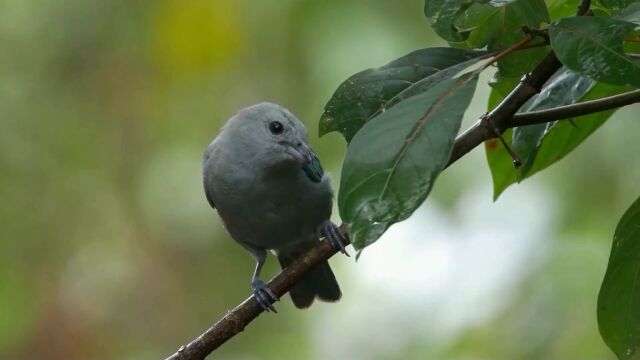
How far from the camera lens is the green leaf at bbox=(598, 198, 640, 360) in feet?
7.80

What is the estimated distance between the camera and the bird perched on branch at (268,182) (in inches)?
152

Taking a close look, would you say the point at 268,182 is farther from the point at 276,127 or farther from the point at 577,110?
the point at 577,110

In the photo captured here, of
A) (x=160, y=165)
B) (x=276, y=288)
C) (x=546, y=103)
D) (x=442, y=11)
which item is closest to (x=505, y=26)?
(x=442, y=11)

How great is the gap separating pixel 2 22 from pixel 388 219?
543cm

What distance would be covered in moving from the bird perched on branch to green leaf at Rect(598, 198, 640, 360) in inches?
58.2

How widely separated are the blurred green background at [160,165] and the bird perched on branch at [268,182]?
134cm

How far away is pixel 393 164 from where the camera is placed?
193cm

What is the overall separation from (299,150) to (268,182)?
18 cm

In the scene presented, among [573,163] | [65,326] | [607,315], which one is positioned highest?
[607,315]

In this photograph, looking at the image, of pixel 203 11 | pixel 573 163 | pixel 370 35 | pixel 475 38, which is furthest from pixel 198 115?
pixel 475 38

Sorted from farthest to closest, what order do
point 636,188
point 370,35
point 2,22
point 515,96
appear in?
point 2,22
point 370,35
point 636,188
point 515,96

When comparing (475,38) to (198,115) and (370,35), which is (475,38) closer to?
(370,35)

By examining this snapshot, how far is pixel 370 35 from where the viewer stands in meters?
5.54

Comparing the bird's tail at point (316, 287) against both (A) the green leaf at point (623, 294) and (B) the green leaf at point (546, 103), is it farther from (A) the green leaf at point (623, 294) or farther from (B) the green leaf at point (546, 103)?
(A) the green leaf at point (623, 294)
